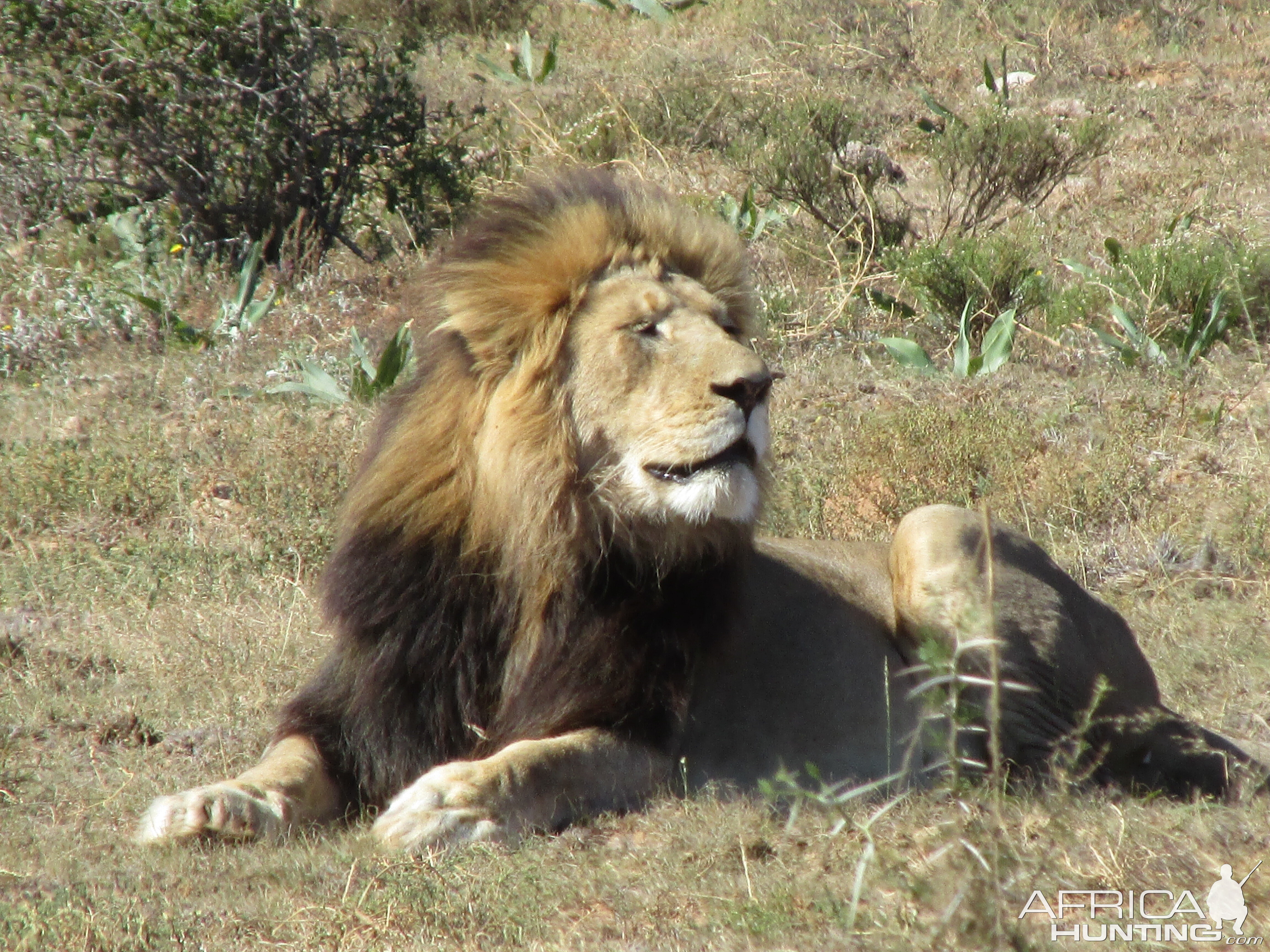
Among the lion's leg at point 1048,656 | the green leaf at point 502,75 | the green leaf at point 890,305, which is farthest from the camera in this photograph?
the green leaf at point 502,75

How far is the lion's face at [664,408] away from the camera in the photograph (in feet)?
10.5

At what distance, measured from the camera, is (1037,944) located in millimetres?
2088

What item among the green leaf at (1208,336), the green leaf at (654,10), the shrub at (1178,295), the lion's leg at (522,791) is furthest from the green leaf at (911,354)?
the green leaf at (654,10)

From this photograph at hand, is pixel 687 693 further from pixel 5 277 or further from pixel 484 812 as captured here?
pixel 5 277

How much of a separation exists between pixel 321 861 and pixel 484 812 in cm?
37

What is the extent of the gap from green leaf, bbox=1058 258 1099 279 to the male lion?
204 inches

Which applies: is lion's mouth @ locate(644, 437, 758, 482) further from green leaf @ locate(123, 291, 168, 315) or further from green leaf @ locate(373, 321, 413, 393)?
green leaf @ locate(123, 291, 168, 315)

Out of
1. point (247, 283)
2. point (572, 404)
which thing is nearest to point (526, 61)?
point (247, 283)

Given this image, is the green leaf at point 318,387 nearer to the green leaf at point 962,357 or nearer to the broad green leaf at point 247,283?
the broad green leaf at point 247,283

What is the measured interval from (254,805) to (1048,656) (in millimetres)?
2201

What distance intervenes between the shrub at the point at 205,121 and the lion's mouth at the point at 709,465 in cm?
656

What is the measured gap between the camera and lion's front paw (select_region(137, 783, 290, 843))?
3016 millimetres

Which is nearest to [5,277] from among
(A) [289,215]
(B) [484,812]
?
(A) [289,215]

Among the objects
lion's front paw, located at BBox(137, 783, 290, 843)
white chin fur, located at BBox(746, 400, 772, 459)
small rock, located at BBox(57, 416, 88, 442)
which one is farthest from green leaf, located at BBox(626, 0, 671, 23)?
lion's front paw, located at BBox(137, 783, 290, 843)
